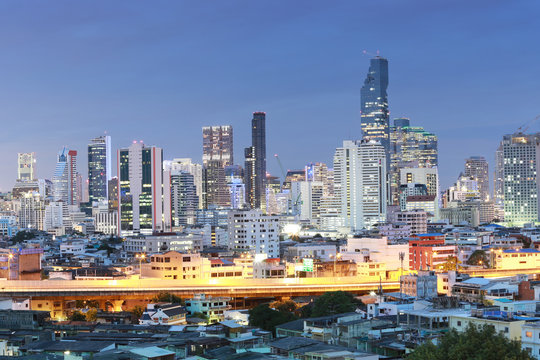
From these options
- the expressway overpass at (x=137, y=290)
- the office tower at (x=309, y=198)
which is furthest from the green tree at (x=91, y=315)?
the office tower at (x=309, y=198)

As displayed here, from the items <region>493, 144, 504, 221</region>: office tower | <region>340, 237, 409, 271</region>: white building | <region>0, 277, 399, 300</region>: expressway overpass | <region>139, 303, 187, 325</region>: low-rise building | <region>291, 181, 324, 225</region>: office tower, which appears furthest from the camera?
<region>291, 181, 324, 225</region>: office tower

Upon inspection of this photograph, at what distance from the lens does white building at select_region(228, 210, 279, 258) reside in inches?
2739

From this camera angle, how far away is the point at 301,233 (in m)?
113

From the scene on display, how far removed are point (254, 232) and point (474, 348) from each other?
167 feet

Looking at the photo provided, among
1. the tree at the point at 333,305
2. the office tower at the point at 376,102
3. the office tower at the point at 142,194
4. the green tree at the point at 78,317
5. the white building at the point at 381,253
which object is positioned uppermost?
the office tower at the point at 376,102

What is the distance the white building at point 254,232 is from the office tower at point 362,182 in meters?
45.5

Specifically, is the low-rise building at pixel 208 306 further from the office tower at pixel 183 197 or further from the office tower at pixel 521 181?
the office tower at pixel 183 197

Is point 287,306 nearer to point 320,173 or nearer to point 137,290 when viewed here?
point 137,290

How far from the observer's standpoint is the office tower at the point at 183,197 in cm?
15012

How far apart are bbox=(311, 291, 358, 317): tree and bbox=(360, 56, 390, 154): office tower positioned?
14486 cm

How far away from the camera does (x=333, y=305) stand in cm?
3472

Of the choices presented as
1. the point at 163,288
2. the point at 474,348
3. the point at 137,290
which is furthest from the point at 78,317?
the point at 474,348

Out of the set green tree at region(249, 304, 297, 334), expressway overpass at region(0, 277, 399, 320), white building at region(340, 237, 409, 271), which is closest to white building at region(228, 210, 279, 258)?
white building at region(340, 237, 409, 271)

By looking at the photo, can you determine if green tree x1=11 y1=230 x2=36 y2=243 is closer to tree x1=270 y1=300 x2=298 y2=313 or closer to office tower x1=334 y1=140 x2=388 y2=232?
office tower x1=334 y1=140 x2=388 y2=232
